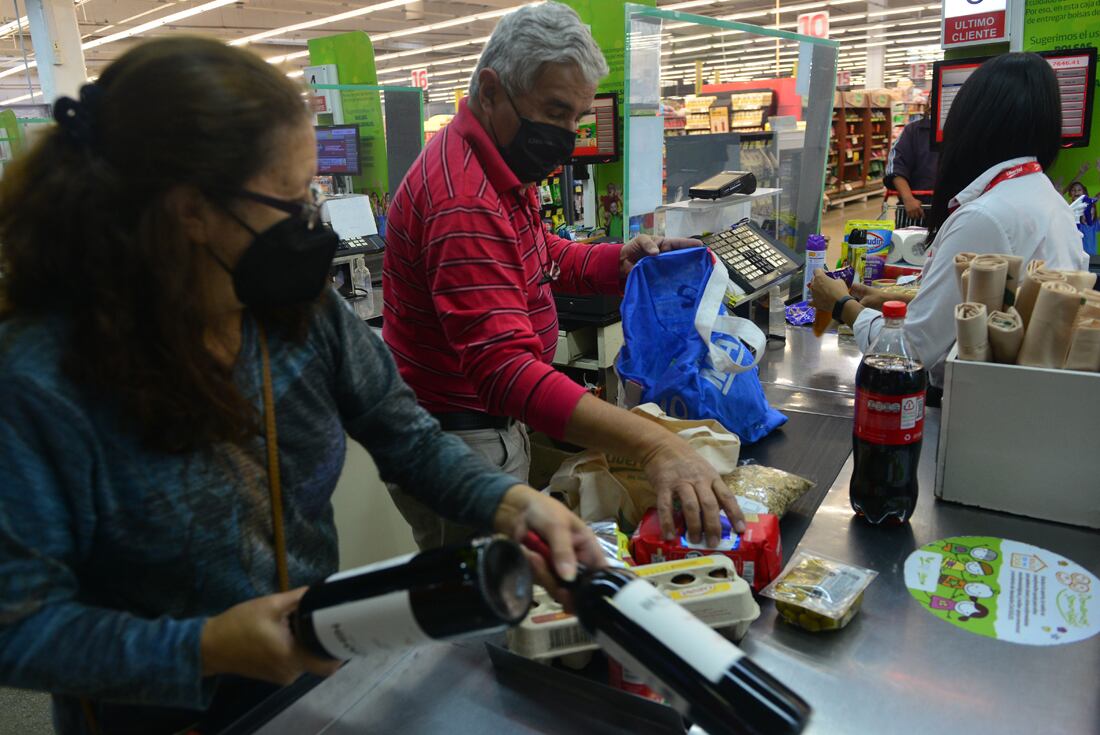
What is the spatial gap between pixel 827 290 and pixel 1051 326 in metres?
0.92

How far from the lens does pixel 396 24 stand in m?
17.3

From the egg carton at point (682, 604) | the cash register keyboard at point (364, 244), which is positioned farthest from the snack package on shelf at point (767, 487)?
the cash register keyboard at point (364, 244)

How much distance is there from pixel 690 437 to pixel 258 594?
0.81 meters

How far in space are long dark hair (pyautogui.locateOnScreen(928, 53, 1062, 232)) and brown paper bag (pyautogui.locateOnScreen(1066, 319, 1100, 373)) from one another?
0.91 metres

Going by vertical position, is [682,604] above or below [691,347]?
below

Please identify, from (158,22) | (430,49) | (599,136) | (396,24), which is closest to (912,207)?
(599,136)

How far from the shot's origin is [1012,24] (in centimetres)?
314

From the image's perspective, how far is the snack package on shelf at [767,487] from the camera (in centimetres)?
135

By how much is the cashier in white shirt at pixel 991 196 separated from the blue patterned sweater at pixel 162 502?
1.26m

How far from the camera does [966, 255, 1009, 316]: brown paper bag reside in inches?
56.2

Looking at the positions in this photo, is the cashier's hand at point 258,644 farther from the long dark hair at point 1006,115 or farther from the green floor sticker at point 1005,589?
the long dark hair at point 1006,115

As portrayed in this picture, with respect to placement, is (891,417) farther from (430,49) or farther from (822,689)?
(430,49)

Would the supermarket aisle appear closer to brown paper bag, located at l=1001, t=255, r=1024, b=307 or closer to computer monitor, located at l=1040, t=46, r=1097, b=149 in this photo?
computer monitor, located at l=1040, t=46, r=1097, b=149

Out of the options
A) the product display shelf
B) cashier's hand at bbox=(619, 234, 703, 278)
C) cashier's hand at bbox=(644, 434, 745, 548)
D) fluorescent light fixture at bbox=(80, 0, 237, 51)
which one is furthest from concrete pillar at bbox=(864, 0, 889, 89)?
cashier's hand at bbox=(644, 434, 745, 548)
